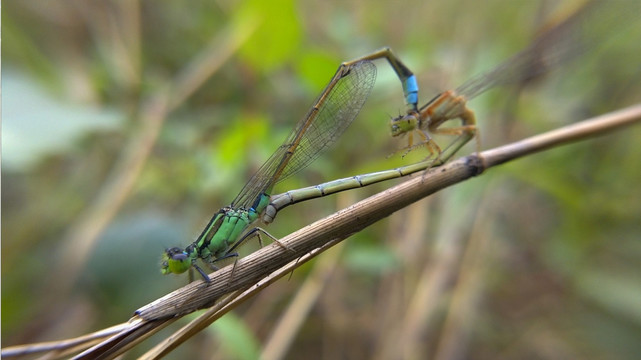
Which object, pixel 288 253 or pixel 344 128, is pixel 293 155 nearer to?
pixel 344 128

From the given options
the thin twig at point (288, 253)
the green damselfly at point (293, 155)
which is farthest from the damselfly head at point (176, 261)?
the thin twig at point (288, 253)

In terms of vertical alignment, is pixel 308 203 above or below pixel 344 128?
below

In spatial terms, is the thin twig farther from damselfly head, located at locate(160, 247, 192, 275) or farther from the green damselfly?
the green damselfly

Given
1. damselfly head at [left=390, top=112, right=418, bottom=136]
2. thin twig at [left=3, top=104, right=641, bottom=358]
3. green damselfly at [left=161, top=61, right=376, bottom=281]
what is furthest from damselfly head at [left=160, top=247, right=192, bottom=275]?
damselfly head at [left=390, top=112, right=418, bottom=136]

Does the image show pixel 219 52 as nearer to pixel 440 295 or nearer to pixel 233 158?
pixel 233 158

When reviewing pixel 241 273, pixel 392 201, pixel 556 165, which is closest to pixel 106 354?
pixel 241 273

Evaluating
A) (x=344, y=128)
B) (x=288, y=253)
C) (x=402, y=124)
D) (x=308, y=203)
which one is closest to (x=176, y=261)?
(x=288, y=253)
